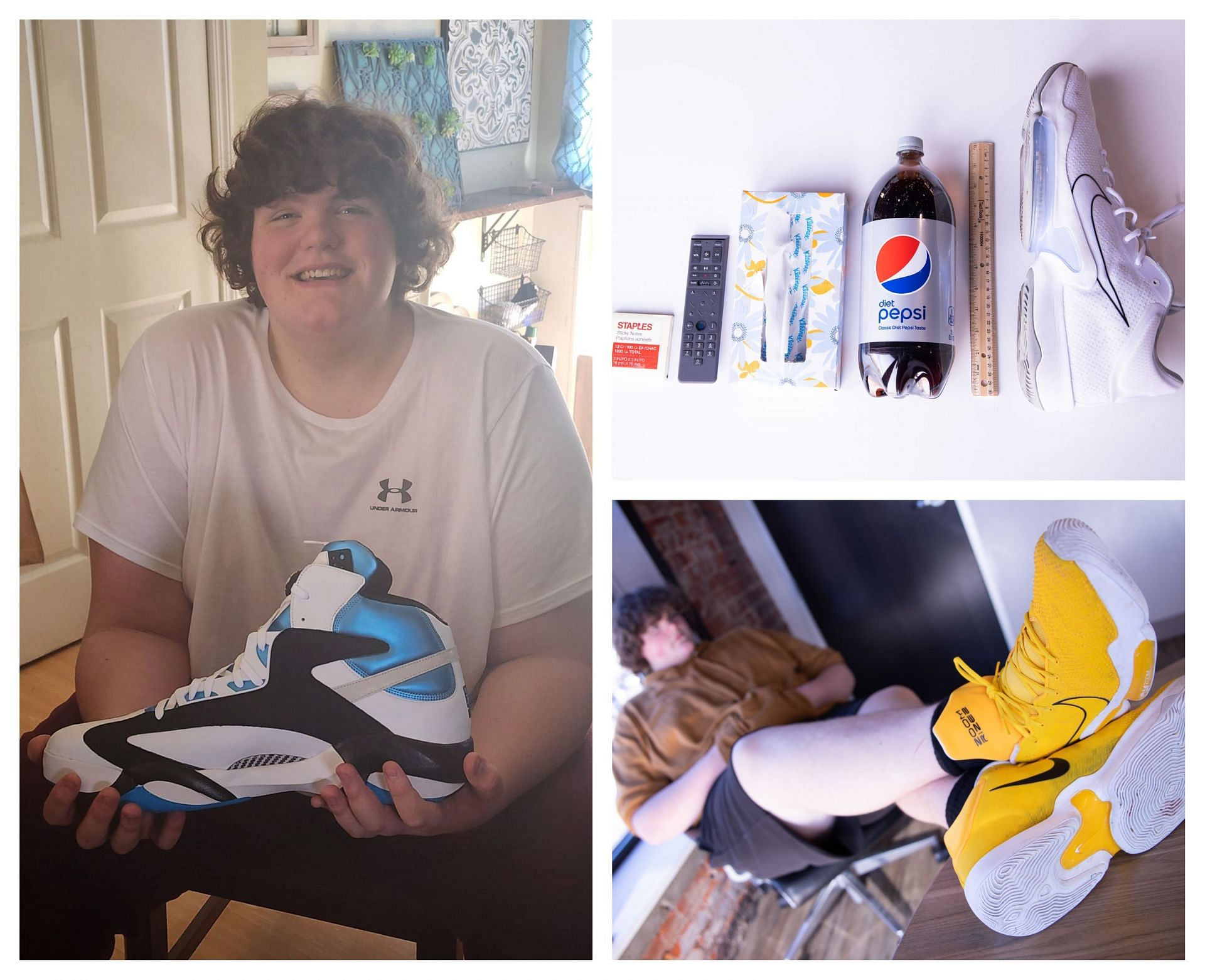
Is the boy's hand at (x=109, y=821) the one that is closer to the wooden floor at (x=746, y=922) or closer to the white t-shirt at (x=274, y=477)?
the white t-shirt at (x=274, y=477)

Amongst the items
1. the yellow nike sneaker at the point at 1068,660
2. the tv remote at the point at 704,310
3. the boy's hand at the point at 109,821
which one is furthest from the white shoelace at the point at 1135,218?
the boy's hand at the point at 109,821

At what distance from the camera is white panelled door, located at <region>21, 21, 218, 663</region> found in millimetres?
900

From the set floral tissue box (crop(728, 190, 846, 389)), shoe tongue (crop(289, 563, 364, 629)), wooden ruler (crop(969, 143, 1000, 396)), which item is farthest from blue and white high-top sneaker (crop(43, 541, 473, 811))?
wooden ruler (crop(969, 143, 1000, 396))

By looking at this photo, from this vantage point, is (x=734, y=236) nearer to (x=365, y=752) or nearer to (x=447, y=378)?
(x=447, y=378)

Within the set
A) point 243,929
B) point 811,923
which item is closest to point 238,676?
point 243,929

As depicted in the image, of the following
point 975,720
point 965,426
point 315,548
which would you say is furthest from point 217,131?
point 975,720

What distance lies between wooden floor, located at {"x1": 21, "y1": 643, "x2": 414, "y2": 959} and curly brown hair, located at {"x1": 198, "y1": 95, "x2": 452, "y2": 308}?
559 mm

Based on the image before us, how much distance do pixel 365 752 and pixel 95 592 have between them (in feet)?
1.30

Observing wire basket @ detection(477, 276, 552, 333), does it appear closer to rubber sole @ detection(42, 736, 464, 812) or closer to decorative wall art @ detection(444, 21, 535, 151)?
decorative wall art @ detection(444, 21, 535, 151)

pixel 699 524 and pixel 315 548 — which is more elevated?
pixel 315 548

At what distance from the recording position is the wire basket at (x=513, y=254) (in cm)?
91

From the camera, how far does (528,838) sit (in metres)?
0.93

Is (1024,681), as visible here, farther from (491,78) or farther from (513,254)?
(491,78)
